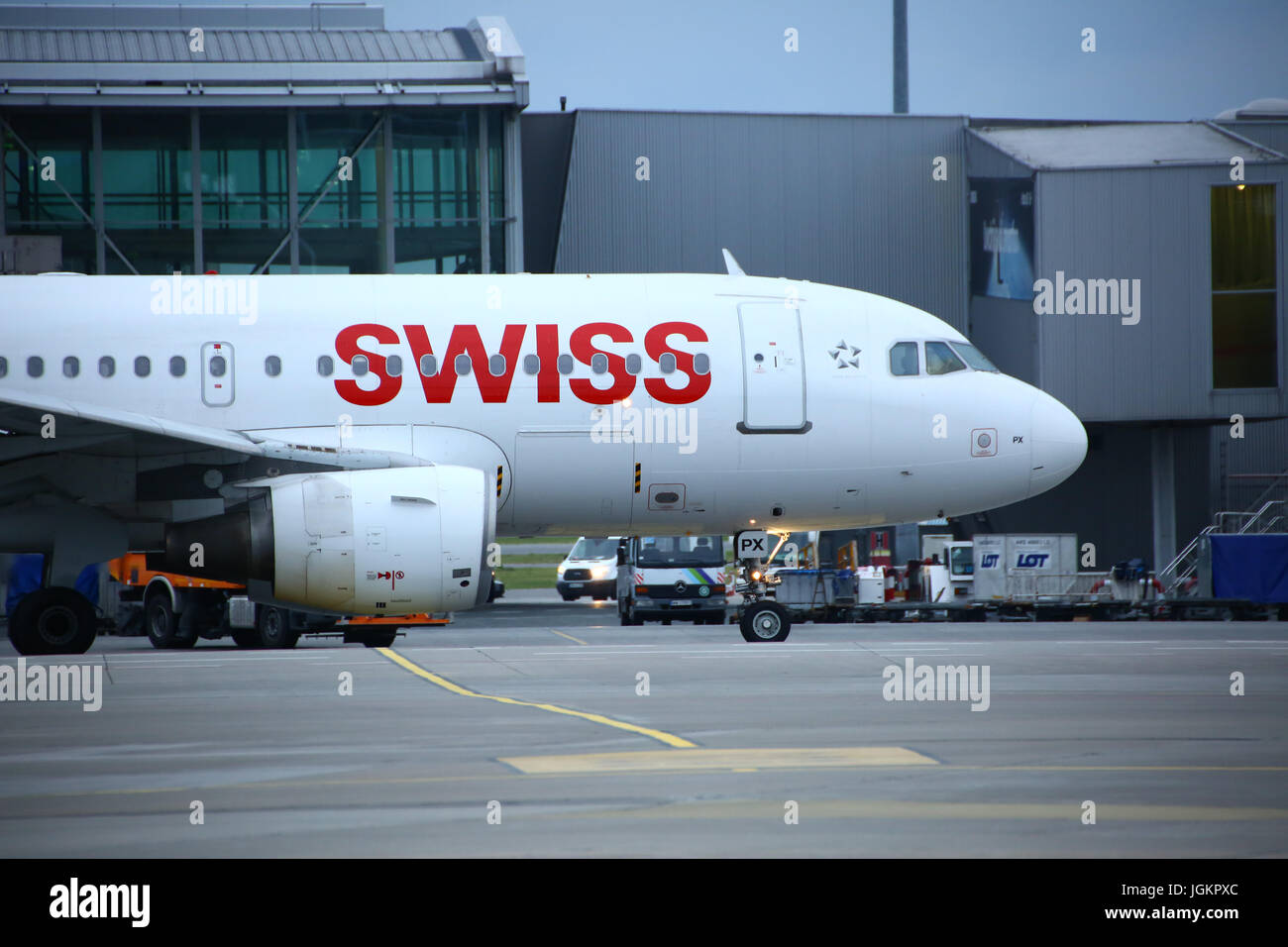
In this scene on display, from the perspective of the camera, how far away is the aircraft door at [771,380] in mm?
17109

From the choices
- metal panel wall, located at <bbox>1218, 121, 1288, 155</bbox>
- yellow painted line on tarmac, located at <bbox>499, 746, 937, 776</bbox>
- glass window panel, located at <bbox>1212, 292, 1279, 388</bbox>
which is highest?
metal panel wall, located at <bbox>1218, 121, 1288, 155</bbox>

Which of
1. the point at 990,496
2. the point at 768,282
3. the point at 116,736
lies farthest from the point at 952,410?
the point at 116,736

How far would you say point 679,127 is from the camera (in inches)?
1421

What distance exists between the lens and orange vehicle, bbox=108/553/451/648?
22.0 metres

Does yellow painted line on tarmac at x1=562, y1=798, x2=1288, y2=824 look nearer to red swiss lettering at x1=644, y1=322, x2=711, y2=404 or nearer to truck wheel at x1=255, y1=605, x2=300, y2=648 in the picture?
red swiss lettering at x1=644, y1=322, x2=711, y2=404

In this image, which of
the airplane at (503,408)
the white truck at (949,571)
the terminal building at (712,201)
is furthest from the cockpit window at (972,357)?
the terminal building at (712,201)

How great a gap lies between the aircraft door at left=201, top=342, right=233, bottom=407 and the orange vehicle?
18.7ft

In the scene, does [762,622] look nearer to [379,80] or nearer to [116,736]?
[116,736]

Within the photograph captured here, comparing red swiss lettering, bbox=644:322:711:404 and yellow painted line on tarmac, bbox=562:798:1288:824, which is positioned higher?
red swiss lettering, bbox=644:322:711:404

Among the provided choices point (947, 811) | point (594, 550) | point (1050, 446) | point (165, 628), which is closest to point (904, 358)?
point (1050, 446)

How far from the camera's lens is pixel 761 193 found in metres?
36.3

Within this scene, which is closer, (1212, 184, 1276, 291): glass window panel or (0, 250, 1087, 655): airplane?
(0, 250, 1087, 655): airplane

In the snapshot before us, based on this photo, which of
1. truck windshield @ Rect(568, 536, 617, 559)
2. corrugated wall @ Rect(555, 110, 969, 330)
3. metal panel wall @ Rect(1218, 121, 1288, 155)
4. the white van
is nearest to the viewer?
corrugated wall @ Rect(555, 110, 969, 330)

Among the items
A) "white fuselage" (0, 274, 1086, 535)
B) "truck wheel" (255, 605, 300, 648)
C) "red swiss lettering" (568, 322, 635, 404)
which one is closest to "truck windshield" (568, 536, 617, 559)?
"truck wheel" (255, 605, 300, 648)
